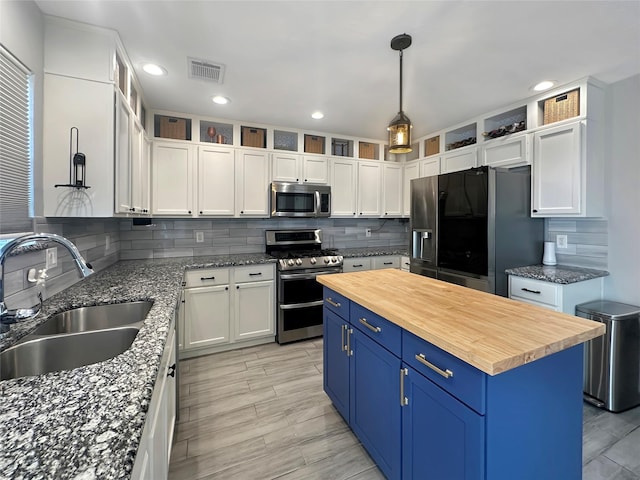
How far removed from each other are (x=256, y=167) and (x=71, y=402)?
293cm

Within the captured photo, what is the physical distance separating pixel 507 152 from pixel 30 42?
367 cm

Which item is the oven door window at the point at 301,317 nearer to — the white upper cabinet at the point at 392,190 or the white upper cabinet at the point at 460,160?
the white upper cabinet at the point at 392,190

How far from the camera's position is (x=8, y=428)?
625 millimetres

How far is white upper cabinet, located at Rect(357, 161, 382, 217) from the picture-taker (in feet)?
13.0

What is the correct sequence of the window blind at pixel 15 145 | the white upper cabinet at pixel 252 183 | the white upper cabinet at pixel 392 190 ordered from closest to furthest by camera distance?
the window blind at pixel 15 145 → the white upper cabinet at pixel 252 183 → the white upper cabinet at pixel 392 190

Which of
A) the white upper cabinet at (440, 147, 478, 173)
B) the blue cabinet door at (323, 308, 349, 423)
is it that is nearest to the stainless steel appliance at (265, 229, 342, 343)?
the blue cabinet door at (323, 308, 349, 423)

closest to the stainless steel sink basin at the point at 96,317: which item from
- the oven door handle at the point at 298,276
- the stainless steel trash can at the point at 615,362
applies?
the oven door handle at the point at 298,276

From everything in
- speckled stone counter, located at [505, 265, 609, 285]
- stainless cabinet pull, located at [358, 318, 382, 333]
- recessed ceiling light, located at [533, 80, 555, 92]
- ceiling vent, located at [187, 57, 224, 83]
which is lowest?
stainless cabinet pull, located at [358, 318, 382, 333]

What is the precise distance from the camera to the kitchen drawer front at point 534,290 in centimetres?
223

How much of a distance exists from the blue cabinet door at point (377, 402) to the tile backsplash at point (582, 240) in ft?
7.87

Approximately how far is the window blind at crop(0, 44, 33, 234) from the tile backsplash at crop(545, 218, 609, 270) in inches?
158

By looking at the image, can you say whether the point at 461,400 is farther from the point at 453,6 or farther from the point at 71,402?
the point at 453,6

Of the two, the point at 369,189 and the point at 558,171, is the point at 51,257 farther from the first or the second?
the point at 558,171

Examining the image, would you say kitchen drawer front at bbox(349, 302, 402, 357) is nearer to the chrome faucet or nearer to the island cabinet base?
the island cabinet base
